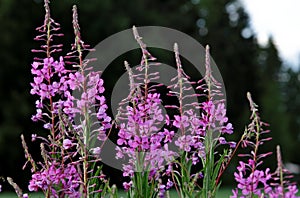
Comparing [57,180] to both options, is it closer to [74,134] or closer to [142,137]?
[74,134]

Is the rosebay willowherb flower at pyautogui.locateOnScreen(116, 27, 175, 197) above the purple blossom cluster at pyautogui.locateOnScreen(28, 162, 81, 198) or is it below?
above

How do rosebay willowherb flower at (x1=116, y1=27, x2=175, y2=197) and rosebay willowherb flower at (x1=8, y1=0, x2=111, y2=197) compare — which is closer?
rosebay willowherb flower at (x1=8, y1=0, x2=111, y2=197)

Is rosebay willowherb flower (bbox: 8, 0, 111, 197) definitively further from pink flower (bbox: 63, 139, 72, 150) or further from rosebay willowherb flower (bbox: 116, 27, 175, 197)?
rosebay willowherb flower (bbox: 116, 27, 175, 197)

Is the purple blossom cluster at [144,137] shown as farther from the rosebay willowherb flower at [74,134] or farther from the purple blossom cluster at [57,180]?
the purple blossom cluster at [57,180]

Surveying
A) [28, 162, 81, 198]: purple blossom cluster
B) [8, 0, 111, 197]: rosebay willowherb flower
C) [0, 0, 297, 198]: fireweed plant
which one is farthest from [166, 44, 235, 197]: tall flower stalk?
[28, 162, 81, 198]: purple blossom cluster

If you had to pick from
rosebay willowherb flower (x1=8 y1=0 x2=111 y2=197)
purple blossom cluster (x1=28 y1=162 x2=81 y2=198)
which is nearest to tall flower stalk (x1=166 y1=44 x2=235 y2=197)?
rosebay willowherb flower (x1=8 y1=0 x2=111 y2=197)

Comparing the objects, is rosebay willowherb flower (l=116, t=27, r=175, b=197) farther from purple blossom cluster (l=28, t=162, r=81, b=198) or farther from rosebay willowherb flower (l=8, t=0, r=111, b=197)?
purple blossom cluster (l=28, t=162, r=81, b=198)

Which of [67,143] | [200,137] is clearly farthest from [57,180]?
[200,137]

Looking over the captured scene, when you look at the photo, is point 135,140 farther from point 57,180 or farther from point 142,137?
point 57,180

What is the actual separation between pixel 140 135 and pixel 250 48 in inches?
1074

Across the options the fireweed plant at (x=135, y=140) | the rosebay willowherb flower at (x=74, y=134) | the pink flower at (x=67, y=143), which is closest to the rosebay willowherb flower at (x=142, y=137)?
the fireweed plant at (x=135, y=140)

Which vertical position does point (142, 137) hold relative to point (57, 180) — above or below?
above

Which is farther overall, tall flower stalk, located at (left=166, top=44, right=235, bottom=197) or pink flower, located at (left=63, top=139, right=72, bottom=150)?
tall flower stalk, located at (left=166, top=44, right=235, bottom=197)

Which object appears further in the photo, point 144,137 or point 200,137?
point 200,137
